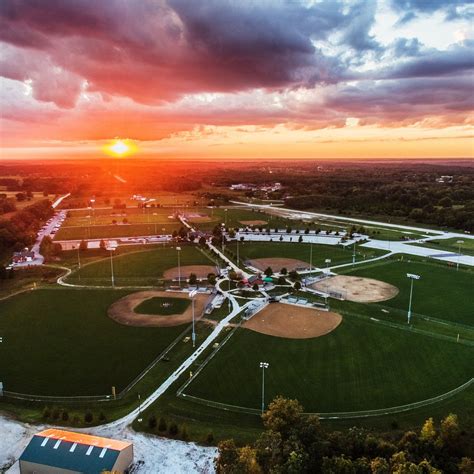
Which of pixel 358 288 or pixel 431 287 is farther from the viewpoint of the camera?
pixel 431 287

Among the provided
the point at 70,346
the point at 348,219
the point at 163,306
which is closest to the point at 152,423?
the point at 70,346

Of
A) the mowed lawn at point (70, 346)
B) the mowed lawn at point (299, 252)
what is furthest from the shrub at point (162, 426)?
the mowed lawn at point (299, 252)

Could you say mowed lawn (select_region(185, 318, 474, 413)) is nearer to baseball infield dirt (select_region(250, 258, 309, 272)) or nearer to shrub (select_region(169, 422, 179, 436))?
shrub (select_region(169, 422, 179, 436))

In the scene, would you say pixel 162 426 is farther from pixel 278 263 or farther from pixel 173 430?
pixel 278 263

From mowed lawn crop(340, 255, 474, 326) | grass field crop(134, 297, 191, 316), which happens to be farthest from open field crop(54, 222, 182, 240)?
mowed lawn crop(340, 255, 474, 326)

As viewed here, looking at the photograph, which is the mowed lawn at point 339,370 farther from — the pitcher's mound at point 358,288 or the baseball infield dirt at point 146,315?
the pitcher's mound at point 358,288
